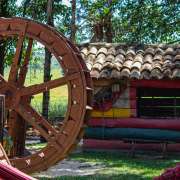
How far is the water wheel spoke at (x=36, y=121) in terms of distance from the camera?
8.92 meters

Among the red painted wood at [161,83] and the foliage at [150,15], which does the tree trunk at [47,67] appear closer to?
the foliage at [150,15]

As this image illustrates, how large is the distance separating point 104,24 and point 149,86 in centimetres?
1201

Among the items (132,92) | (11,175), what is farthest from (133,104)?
(11,175)

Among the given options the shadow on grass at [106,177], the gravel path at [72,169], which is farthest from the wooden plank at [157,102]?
the shadow on grass at [106,177]

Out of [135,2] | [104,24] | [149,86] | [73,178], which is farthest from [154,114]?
[104,24]

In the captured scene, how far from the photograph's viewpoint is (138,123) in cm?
1366

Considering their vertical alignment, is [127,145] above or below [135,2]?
below

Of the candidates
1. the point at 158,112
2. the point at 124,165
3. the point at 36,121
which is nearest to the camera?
the point at 36,121

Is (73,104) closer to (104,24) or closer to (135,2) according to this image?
(135,2)

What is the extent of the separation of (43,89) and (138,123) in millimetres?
5048

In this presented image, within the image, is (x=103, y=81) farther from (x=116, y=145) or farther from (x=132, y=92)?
(x=116, y=145)

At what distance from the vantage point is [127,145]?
13.9 m

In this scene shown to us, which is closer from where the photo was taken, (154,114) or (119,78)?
(119,78)

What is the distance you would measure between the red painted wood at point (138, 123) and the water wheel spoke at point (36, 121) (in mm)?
4196
